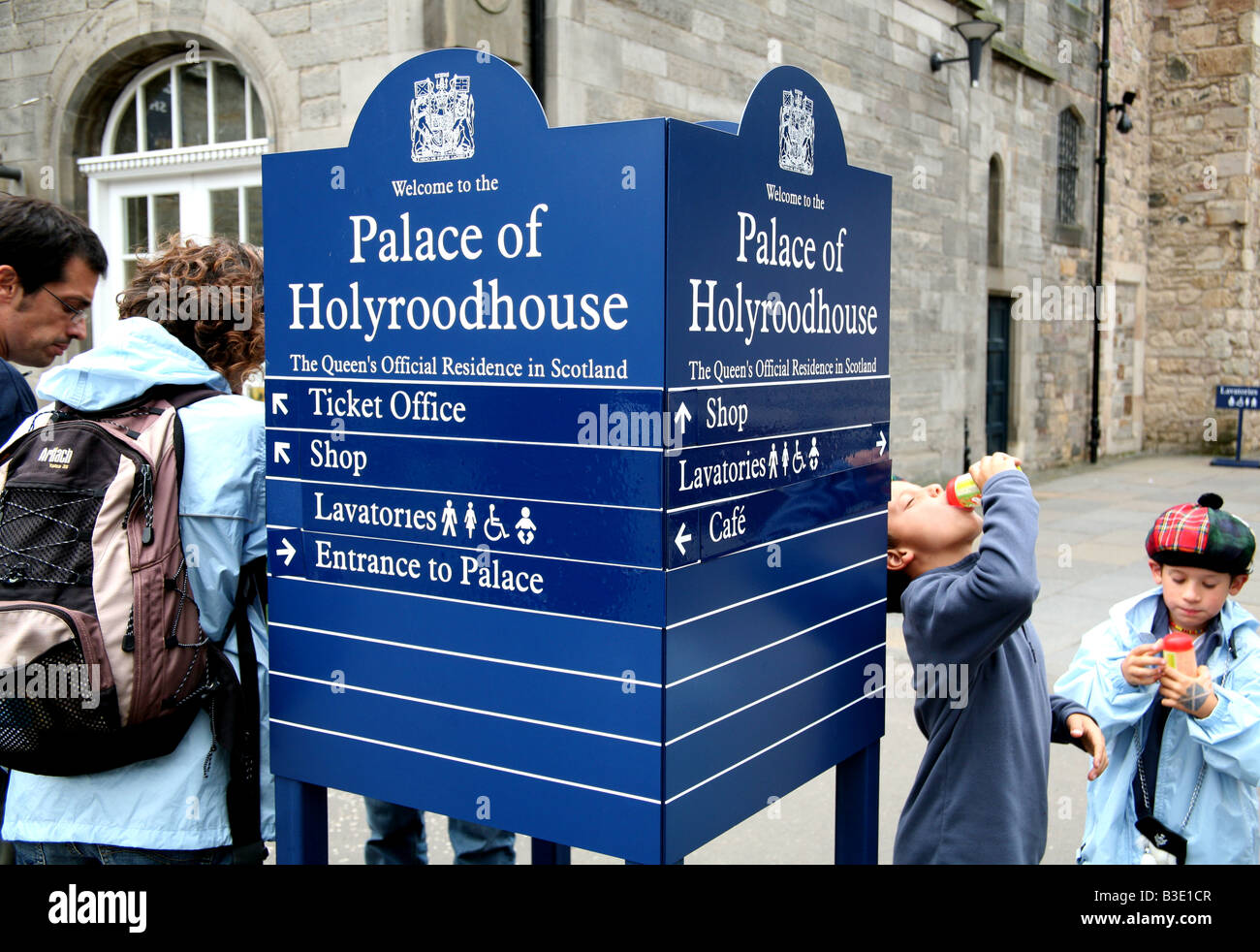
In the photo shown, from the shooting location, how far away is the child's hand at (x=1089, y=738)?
2.18 meters

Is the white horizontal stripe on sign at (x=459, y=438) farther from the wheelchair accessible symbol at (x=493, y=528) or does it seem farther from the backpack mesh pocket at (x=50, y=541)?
the backpack mesh pocket at (x=50, y=541)

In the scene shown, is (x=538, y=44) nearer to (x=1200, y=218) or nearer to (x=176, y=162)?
(x=176, y=162)

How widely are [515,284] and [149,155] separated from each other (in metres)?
6.64

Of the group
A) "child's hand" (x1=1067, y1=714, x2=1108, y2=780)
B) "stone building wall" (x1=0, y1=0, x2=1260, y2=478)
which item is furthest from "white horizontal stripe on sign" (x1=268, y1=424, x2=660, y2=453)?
"stone building wall" (x1=0, y1=0, x2=1260, y2=478)

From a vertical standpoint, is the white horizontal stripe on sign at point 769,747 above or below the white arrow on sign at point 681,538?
below

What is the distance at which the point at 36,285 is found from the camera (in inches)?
96.9

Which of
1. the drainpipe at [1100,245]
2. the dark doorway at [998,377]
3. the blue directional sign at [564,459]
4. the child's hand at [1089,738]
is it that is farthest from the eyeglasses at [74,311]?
the drainpipe at [1100,245]

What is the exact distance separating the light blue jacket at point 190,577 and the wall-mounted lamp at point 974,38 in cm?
1091

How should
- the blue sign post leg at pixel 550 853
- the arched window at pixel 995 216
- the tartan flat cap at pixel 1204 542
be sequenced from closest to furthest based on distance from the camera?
the tartan flat cap at pixel 1204 542
the blue sign post leg at pixel 550 853
the arched window at pixel 995 216

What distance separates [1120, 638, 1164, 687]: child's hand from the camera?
2.33 meters

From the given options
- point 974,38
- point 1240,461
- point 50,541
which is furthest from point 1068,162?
point 50,541

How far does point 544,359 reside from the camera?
5.69ft
